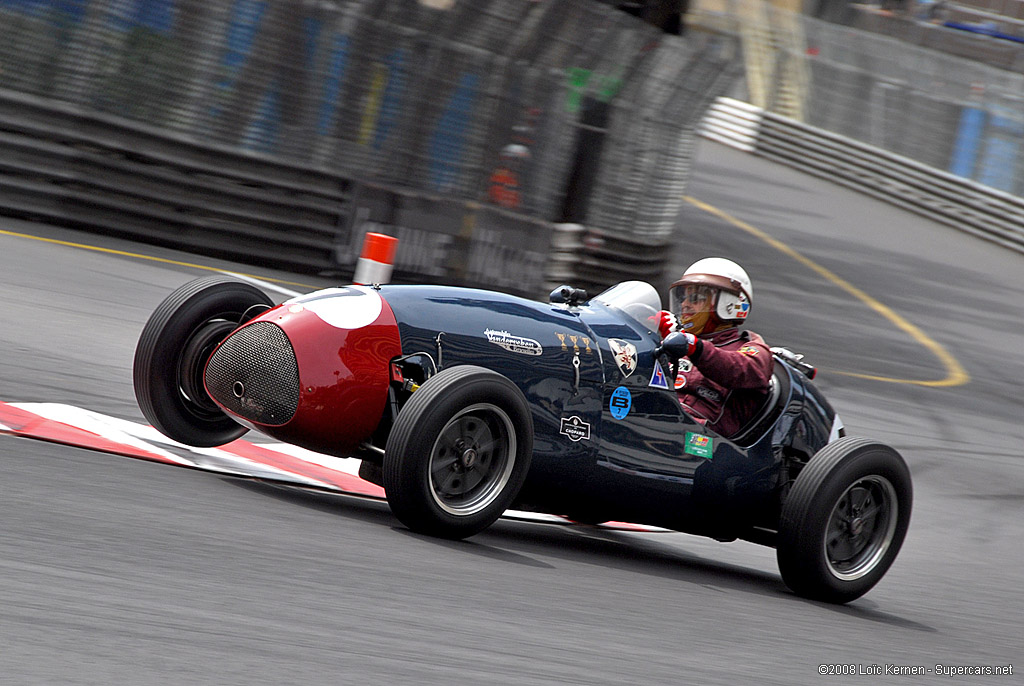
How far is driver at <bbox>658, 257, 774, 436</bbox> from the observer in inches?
244

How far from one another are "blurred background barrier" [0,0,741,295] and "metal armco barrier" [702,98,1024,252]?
14814mm

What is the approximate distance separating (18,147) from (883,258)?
16.2 meters

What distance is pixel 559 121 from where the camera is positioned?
14055mm

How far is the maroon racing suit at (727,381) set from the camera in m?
6.09

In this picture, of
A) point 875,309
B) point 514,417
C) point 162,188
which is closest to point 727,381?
point 514,417

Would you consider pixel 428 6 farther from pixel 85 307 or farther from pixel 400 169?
pixel 85 307

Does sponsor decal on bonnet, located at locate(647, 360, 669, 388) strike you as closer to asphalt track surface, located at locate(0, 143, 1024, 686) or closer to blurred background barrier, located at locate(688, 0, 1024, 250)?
asphalt track surface, located at locate(0, 143, 1024, 686)

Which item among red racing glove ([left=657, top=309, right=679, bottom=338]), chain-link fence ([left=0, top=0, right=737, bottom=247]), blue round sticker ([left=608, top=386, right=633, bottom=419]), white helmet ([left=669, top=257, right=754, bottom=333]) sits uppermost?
chain-link fence ([left=0, top=0, right=737, bottom=247])

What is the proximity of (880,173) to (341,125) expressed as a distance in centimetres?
2006

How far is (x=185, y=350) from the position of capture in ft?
18.3

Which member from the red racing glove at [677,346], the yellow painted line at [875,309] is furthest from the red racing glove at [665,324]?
the yellow painted line at [875,309]

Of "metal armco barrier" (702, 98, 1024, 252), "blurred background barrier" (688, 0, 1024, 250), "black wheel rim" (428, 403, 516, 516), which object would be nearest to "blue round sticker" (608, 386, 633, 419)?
"black wheel rim" (428, 403, 516, 516)

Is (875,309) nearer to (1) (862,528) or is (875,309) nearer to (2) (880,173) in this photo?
(2) (880,173)

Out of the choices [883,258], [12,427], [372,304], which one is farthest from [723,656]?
[883,258]
